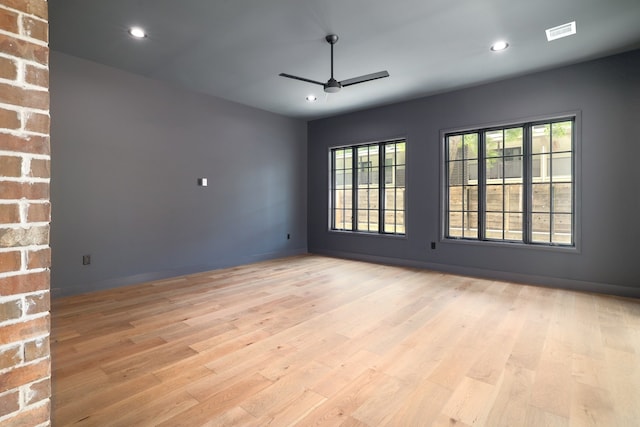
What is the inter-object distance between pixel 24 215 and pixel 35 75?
0.46 m

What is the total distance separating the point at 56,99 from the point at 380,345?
14.7ft

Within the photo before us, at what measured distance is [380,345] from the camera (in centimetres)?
256

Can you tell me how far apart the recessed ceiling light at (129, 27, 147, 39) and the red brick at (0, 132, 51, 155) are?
2868mm

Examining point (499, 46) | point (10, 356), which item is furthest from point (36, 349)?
point (499, 46)

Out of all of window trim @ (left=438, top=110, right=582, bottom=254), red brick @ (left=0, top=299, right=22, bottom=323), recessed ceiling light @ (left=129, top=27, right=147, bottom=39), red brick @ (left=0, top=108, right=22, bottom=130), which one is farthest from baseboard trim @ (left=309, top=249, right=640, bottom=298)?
red brick @ (left=0, top=108, right=22, bottom=130)

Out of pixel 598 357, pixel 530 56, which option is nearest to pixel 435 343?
pixel 598 357

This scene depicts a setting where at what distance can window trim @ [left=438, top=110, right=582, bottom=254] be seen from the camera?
4121mm

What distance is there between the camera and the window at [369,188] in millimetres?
5891

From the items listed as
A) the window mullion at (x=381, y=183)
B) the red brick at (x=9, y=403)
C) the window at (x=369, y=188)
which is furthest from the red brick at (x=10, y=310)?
the window mullion at (x=381, y=183)

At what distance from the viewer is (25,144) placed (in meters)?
1.02

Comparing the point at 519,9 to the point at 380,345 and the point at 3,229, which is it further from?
the point at 3,229

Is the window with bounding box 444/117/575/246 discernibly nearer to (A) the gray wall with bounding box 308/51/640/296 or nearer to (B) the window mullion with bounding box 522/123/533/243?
(B) the window mullion with bounding box 522/123/533/243

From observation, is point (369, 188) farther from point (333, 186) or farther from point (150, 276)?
point (150, 276)

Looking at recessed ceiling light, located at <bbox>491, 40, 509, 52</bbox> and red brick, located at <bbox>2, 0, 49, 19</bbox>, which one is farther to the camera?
recessed ceiling light, located at <bbox>491, 40, 509, 52</bbox>
